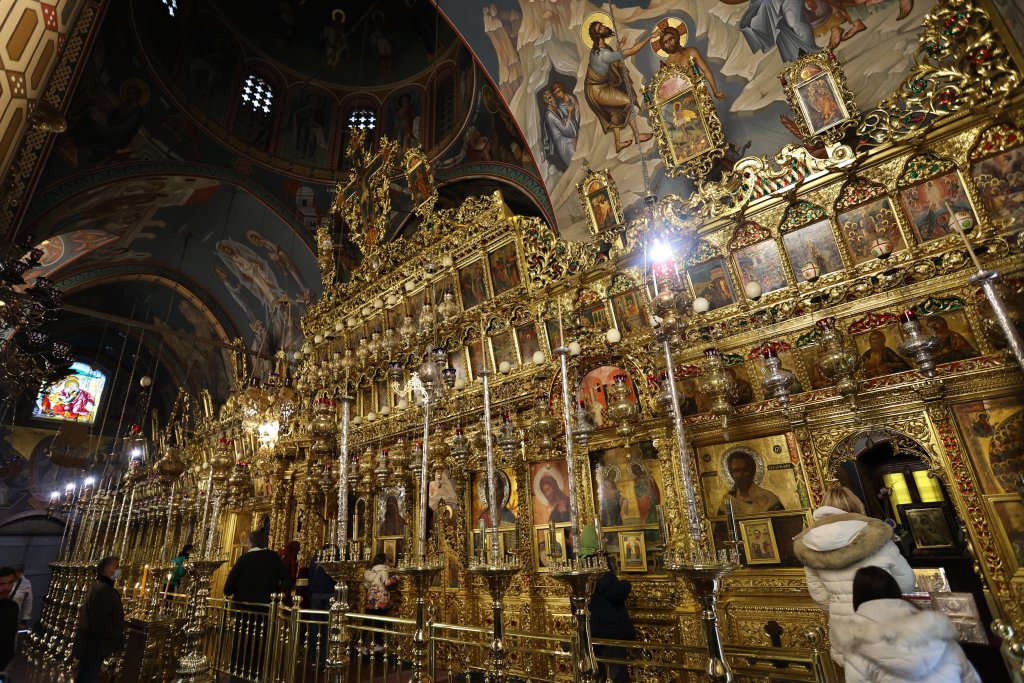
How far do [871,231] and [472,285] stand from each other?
18.1ft

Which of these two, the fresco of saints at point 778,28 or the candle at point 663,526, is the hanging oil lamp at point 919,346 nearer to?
the candle at point 663,526

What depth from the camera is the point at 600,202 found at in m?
6.60

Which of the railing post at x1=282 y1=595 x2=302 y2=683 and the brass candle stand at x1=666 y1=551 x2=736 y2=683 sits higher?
the brass candle stand at x1=666 y1=551 x2=736 y2=683

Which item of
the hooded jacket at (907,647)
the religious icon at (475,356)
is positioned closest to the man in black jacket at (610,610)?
the hooded jacket at (907,647)

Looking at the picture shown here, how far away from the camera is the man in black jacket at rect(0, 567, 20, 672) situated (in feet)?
13.5

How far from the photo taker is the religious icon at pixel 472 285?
8.03m

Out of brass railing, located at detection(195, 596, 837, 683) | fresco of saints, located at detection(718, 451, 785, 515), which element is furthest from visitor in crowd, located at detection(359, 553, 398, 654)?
fresco of saints, located at detection(718, 451, 785, 515)

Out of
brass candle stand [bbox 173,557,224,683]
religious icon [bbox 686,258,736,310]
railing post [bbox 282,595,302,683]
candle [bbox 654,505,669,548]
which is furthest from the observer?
religious icon [bbox 686,258,736,310]

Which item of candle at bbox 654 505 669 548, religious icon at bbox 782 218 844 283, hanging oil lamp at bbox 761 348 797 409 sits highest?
religious icon at bbox 782 218 844 283

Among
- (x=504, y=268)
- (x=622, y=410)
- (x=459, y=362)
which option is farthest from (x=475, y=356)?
(x=622, y=410)

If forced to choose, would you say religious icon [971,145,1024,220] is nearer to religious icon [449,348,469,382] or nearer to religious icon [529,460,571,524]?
religious icon [529,460,571,524]

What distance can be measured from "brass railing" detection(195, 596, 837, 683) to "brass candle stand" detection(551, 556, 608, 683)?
66cm

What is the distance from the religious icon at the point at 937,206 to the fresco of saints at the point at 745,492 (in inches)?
107

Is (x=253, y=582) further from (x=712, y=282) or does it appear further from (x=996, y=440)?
(x=996, y=440)
